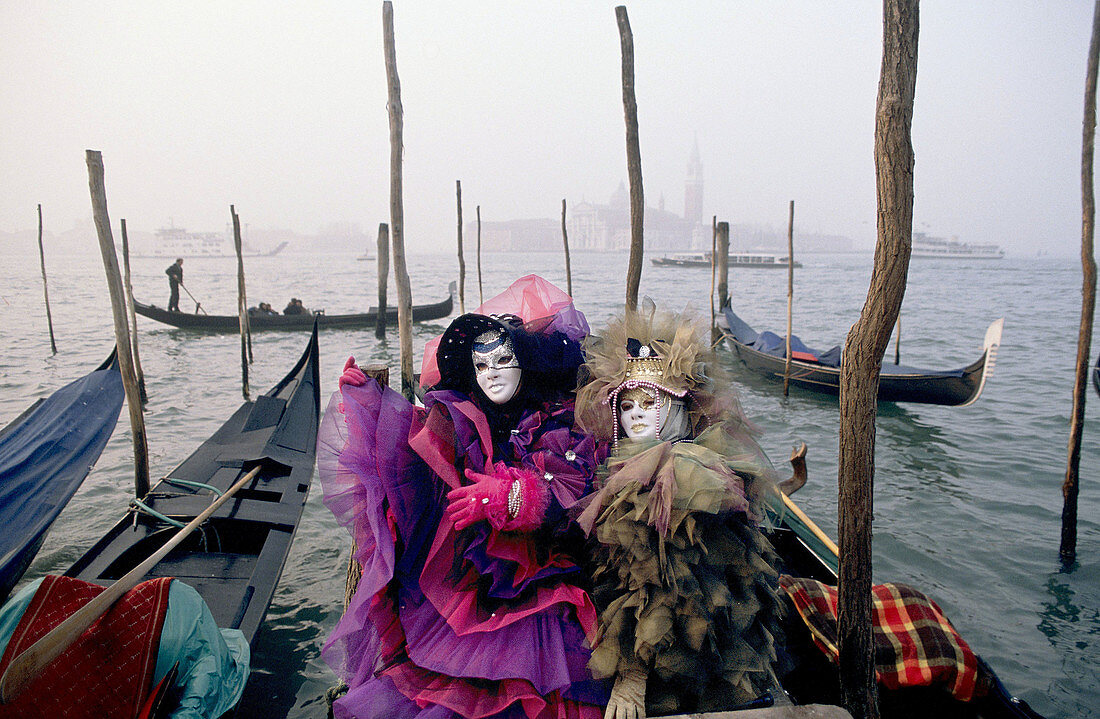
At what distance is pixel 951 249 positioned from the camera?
3113 inches

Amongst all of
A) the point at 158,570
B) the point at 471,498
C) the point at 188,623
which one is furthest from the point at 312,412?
the point at 471,498

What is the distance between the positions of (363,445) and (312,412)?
10.5ft

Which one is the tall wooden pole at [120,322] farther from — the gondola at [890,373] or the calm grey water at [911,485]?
the gondola at [890,373]

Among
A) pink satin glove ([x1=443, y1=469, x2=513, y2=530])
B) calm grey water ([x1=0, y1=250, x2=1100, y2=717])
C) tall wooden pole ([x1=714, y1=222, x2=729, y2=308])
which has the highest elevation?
tall wooden pole ([x1=714, y1=222, x2=729, y2=308])

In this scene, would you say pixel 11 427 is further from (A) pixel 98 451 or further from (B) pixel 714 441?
(B) pixel 714 441

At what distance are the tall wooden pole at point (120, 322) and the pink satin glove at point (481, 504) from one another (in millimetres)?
3307

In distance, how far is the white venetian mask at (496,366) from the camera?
1969mm

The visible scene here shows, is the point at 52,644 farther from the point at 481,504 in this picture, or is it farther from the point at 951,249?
the point at 951,249

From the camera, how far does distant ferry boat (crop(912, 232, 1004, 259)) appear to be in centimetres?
7812

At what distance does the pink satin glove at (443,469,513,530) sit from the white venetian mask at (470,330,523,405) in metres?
0.40

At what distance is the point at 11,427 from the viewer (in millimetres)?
3449

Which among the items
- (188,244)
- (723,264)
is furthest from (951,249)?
(188,244)

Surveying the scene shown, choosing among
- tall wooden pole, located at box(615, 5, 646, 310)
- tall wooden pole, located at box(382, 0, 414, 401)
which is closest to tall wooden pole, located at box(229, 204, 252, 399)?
tall wooden pole, located at box(382, 0, 414, 401)

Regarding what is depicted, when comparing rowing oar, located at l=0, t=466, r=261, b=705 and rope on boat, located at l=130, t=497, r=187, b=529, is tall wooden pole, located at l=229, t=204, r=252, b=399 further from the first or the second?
rowing oar, located at l=0, t=466, r=261, b=705
